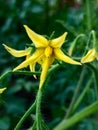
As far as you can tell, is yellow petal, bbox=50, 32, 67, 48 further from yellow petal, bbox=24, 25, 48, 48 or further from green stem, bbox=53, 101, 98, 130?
green stem, bbox=53, 101, 98, 130

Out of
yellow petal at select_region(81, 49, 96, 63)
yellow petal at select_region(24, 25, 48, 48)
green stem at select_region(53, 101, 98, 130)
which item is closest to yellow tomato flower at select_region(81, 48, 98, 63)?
yellow petal at select_region(81, 49, 96, 63)

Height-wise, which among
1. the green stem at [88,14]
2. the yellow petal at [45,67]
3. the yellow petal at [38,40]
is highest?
the yellow petal at [38,40]

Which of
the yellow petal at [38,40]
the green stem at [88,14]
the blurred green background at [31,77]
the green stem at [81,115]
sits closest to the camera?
the yellow petal at [38,40]

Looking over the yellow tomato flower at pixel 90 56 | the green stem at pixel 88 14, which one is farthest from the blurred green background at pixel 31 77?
the yellow tomato flower at pixel 90 56

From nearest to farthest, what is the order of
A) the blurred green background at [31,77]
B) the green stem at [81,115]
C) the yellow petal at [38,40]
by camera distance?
1. the yellow petal at [38,40]
2. the green stem at [81,115]
3. the blurred green background at [31,77]

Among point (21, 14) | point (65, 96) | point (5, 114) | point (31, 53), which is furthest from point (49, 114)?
point (31, 53)

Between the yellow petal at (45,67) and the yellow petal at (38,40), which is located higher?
the yellow petal at (38,40)

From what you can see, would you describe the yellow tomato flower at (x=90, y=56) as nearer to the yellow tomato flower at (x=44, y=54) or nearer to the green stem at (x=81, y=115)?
the yellow tomato flower at (x=44, y=54)

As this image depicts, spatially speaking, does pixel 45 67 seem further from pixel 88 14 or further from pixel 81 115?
pixel 88 14

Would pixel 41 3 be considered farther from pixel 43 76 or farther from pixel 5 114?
pixel 43 76

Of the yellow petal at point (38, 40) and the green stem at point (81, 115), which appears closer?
the yellow petal at point (38, 40)
